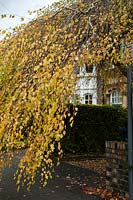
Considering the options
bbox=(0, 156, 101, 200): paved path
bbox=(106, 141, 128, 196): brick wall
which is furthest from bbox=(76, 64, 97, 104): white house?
bbox=(0, 156, 101, 200): paved path

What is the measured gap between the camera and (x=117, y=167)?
6336 millimetres

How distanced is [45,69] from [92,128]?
945cm

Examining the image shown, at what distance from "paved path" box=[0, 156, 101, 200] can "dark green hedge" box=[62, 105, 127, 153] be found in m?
3.64

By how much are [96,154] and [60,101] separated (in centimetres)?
940

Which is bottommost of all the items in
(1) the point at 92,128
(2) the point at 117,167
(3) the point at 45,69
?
(2) the point at 117,167

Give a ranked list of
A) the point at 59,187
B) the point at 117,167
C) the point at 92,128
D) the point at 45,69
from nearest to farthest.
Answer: the point at 45,69, the point at 117,167, the point at 59,187, the point at 92,128

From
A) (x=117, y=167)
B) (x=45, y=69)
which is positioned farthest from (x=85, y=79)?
(x=45, y=69)

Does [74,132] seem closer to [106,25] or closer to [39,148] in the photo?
[106,25]

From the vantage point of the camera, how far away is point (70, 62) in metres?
3.83

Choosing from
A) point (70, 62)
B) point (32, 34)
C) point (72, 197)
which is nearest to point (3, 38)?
point (32, 34)

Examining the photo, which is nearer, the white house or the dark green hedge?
the white house

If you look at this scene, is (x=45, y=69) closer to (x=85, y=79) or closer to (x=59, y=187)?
(x=59, y=187)

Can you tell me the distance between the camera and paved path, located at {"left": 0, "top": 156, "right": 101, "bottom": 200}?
6.11 meters

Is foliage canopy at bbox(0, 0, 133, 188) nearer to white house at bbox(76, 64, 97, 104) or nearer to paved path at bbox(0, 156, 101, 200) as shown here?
white house at bbox(76, 64, 97, 104)
